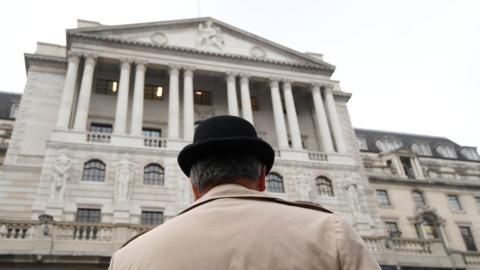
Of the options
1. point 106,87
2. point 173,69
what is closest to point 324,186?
point 173,69

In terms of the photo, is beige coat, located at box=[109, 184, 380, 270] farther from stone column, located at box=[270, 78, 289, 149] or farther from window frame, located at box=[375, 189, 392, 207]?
window frame, located at box=[375, 189, 392, 207]

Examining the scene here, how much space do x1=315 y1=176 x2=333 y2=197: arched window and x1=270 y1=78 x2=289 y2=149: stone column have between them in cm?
341

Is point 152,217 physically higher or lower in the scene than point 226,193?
higher

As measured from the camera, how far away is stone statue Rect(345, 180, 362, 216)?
84.2ft

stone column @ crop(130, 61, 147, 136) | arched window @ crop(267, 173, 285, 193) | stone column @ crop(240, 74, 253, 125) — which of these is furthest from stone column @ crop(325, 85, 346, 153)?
stone column @ crop(130, 61, 147, 136)

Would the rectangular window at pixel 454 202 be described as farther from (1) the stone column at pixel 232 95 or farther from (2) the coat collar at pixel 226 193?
(2) the coat collar at pixel 226 193

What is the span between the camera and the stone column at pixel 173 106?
1045 inches

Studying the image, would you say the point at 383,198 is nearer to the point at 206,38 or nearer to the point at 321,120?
the point at 321,120

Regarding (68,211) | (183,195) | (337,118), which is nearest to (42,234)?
(68,211)

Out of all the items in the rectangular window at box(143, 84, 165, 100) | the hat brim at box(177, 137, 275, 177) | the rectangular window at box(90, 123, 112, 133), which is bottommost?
the hat brim at box(177, 137, 275, 177)

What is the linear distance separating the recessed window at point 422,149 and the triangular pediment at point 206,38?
26.1m

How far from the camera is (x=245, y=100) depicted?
1182 inches

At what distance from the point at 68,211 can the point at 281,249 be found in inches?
841

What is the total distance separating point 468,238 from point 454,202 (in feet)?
13.3
